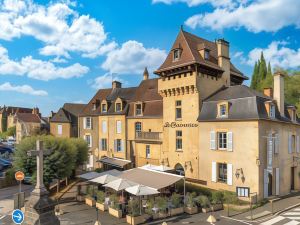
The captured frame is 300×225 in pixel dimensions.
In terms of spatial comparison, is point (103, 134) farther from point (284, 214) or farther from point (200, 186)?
point (284, 214)

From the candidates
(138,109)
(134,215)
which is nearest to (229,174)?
(134,215)

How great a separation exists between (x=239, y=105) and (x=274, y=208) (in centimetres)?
873

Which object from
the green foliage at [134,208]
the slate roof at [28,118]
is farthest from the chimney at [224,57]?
the slate roof at [28,118]

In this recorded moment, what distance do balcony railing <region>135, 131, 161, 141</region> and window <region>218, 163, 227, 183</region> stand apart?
26.9 ft

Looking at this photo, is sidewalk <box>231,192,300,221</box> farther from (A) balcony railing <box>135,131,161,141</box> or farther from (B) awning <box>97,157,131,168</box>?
(B) awning <box>97,157,131,168</box>

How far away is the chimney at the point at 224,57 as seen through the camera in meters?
30.4

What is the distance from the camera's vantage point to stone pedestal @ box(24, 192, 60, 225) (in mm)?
12109

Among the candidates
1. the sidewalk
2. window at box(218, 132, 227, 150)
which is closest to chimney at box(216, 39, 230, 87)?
window at box(218, 132, 227, 150)

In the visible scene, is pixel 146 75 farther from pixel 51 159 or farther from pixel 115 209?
pixel 115 209

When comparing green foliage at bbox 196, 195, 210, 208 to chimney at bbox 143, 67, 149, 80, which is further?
chimney at bbox 143, 67, 149, 80

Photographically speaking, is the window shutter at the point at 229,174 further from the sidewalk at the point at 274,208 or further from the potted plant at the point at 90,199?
the potted plant at the point at 90,199

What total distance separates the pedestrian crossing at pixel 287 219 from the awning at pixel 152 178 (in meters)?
6.76

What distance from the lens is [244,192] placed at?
23.2 meters

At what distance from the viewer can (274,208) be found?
2167cm
